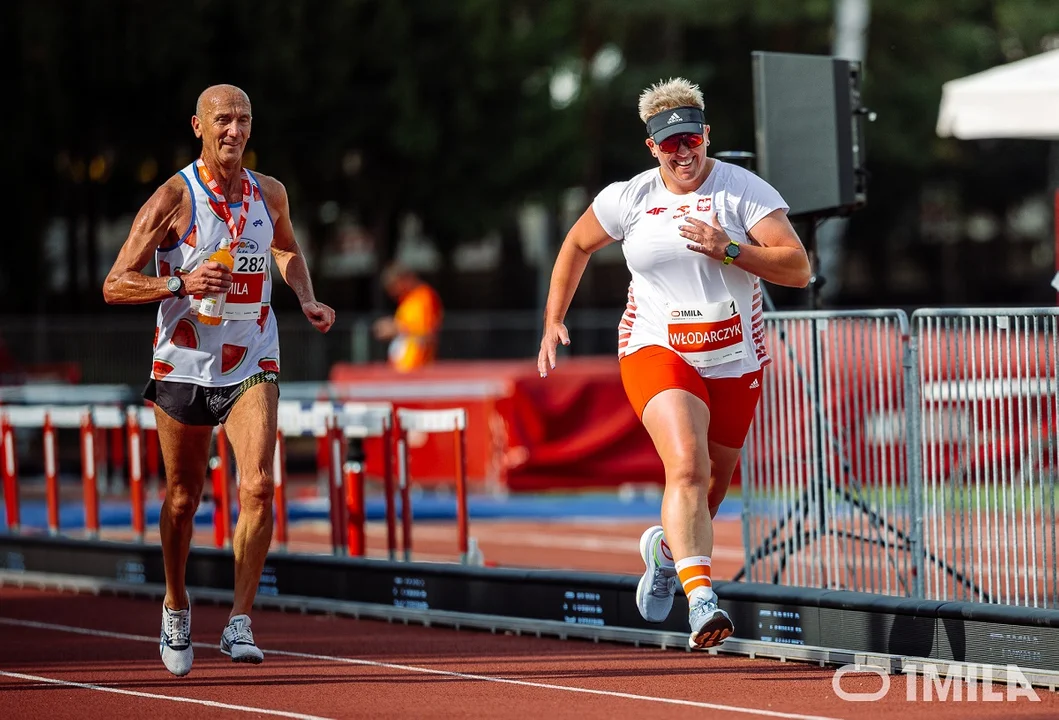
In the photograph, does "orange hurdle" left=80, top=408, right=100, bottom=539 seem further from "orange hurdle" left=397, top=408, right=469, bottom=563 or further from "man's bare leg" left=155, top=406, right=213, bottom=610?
"man's bare leg" left=155, top=406, right=213, bottom=610

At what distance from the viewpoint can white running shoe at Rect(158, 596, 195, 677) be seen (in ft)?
24.4

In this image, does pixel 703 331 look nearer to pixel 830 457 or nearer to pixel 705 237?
pixel 705 237

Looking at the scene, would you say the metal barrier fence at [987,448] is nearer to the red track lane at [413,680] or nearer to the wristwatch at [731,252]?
the red track lane at [413,680]

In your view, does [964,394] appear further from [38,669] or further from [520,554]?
[520,554]

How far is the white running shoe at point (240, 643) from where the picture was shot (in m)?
7.26

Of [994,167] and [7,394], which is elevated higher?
[994,167]

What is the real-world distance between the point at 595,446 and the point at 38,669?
10.3 m

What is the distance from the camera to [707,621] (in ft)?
22.0

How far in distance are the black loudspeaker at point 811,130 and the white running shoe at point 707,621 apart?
8.74 feet

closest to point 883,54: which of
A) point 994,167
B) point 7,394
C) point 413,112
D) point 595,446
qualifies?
point 994,167

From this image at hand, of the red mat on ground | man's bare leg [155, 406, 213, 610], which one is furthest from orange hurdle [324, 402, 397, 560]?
the red mat on ground

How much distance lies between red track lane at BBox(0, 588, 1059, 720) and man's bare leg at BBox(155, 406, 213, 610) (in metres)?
0.43

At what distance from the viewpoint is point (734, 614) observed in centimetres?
792

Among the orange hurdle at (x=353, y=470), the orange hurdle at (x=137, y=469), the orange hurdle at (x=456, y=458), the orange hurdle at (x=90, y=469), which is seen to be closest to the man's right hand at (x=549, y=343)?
the orange hurdle at (x=456, y=458)
